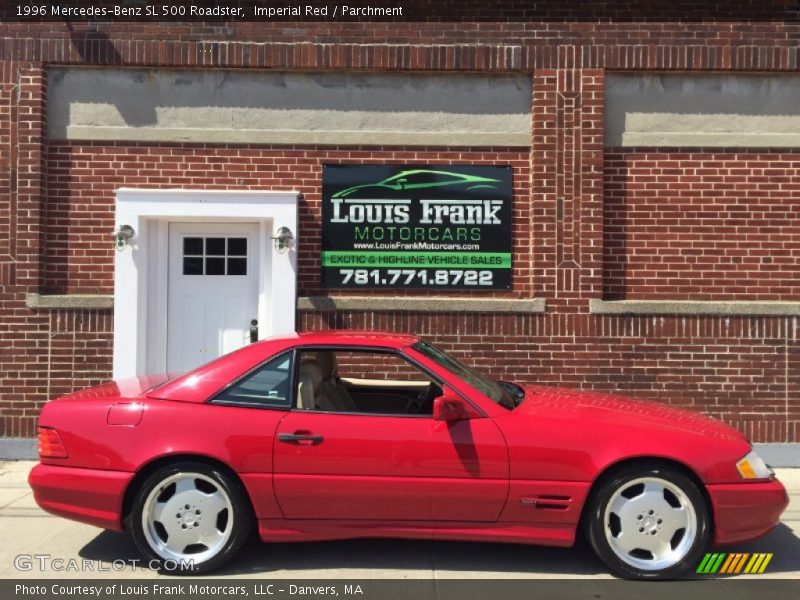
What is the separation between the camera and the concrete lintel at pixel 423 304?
7957mm

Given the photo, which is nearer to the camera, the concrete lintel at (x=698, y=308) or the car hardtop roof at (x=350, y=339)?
the car hardtop roof at (x=350, y=339)

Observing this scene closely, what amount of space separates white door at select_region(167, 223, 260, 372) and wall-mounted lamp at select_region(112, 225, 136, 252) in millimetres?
444

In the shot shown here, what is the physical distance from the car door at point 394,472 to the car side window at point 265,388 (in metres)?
0.24

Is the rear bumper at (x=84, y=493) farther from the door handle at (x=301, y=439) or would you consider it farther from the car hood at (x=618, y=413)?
the car hood at (x=618, y=413)

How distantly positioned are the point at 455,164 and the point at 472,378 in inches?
140

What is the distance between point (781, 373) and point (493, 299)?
118 inches

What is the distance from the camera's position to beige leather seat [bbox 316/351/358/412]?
5.03 m

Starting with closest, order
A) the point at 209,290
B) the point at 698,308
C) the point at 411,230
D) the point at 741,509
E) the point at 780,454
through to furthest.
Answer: the point at 741,509, the point at 780,454, the point at 698,308, the point at 411,230, the point at 209,290

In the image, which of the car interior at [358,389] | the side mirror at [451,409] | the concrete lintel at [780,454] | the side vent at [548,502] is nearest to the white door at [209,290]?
the car interior at [358,389]

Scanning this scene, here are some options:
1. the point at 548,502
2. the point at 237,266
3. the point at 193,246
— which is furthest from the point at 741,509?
the point at 193,246

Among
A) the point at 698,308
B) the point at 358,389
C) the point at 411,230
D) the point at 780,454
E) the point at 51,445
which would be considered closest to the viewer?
the point at 51,445

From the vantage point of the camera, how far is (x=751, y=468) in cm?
467

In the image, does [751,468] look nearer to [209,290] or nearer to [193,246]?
[209,290]
